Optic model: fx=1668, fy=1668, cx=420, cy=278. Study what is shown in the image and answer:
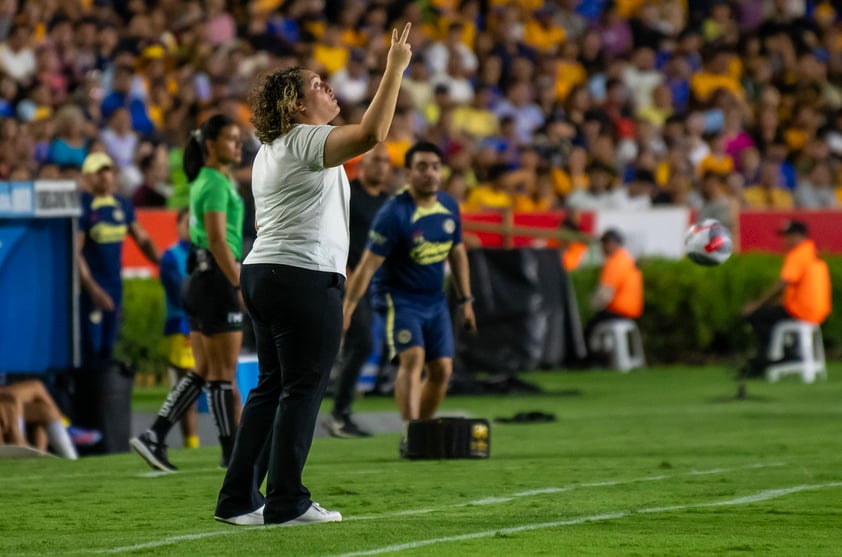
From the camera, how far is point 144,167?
19.4m

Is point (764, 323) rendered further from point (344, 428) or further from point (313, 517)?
point (313, 517)

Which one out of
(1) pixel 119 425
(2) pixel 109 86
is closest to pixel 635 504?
(1) pixel 119 425

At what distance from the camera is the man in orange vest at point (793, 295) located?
17.7 metres

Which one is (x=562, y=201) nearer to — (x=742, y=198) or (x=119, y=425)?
(x=742, y=198)

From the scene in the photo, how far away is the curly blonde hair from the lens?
696 cm

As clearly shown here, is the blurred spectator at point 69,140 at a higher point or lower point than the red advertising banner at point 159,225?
higher

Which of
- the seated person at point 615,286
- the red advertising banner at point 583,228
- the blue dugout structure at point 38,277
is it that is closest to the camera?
the blue dugout structure at point 38,277

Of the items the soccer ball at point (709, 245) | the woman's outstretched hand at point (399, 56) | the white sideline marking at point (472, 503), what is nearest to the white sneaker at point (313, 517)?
the white sideline marking at point (472, 503)

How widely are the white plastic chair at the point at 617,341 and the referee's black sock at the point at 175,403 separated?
10095 millimetres

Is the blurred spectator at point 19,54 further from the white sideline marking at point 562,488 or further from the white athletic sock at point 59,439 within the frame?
the white sideline marking at point 562,488

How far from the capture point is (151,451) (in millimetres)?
9883

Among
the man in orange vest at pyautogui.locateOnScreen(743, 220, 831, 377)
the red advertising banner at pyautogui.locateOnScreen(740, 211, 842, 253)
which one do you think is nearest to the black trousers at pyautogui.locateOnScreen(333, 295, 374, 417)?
the man in orange vest at pyautogui.locateOnScreen(743, 220, 831, 377)

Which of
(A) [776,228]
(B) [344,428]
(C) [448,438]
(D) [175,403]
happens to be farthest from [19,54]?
(C) [448,438]

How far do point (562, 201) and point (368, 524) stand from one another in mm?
15393
